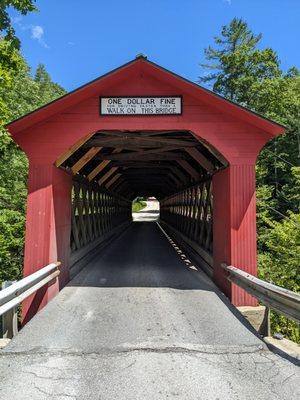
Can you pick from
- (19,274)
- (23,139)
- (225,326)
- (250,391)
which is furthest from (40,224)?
(19,274)

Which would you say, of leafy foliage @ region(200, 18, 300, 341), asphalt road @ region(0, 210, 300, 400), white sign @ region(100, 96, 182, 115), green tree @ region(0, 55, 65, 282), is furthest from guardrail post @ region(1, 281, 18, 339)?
leafy foliage @ region(200, 18, 300, 341)

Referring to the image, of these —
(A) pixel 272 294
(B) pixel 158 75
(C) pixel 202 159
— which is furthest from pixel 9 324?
(C) pixel 202 159

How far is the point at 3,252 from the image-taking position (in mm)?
12906

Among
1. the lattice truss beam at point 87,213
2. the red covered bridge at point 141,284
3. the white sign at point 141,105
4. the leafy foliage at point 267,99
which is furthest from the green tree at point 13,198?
the leafy foliage at point 267,99

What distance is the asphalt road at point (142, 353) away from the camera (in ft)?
11.2

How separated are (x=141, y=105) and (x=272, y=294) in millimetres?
4152

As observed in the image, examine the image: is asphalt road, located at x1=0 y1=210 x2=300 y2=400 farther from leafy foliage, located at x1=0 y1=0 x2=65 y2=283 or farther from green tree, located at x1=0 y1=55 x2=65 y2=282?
green tree, located at x1=0 y1=55 x2=65 y2=282

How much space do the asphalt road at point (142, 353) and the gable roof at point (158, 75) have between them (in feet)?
10.7

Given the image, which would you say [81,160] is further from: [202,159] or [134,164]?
[134,164]

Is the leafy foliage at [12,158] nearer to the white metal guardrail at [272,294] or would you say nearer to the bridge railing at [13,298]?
the bridge railing at [13,298]

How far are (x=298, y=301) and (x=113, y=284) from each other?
4.34 meters

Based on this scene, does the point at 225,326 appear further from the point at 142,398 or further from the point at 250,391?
the point at 142,398

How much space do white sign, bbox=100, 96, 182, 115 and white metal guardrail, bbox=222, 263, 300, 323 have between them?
10.5 feet

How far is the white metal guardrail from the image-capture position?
4.26m
